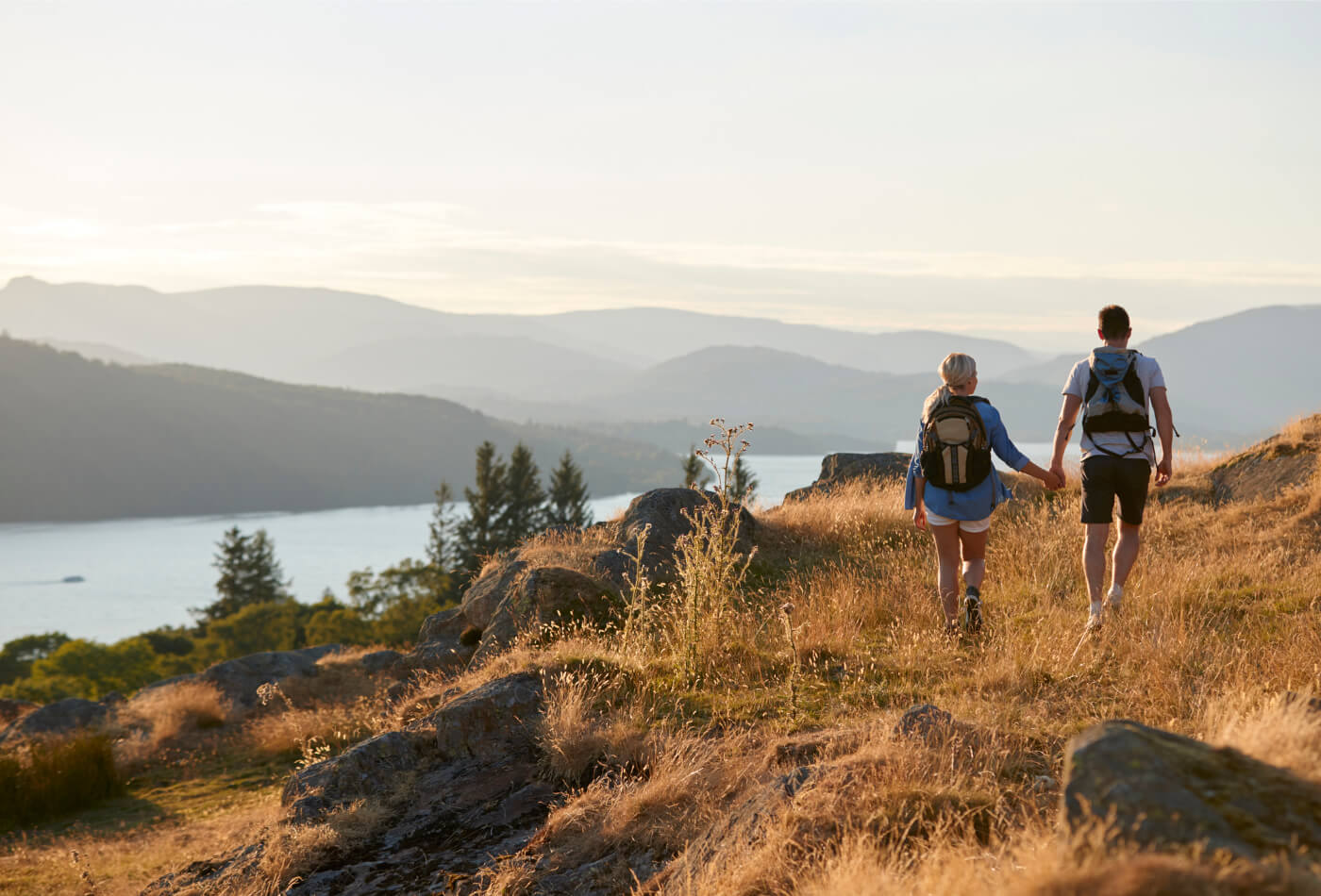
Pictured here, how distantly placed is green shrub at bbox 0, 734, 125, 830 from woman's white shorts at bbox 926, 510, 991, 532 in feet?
45.4

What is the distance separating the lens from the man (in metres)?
5.89

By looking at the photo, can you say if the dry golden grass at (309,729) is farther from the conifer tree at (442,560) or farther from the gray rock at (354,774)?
the conifer tree at (442,560)

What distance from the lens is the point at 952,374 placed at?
6.10 m

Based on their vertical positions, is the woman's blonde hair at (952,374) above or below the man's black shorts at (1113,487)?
above

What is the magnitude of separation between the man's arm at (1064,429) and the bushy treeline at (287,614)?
23.8 m

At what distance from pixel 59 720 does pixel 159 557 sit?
136 metres

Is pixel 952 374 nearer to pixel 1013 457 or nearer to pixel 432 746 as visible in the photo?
pixel 1013 457

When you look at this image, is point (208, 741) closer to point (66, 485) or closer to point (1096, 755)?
point (1096, 755)

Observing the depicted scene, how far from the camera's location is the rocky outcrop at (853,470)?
1473 cm

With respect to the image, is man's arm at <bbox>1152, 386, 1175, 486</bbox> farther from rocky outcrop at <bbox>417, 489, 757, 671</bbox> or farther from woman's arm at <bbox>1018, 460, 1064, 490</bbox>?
rocky outcrop at <bbox>417, 489, 757, 671</bbox>

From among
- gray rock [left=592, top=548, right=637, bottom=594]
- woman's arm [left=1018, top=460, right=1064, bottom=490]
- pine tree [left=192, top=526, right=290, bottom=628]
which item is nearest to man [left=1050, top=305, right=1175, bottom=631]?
woman's arm [left=1018, top=460, right=1064, bottom=490]

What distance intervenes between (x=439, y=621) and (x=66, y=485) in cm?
21552

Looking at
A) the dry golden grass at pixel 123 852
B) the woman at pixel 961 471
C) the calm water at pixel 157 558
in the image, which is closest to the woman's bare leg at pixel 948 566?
the woman at pixel 961 471

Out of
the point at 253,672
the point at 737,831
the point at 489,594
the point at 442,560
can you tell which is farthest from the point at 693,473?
the point at 737,831
